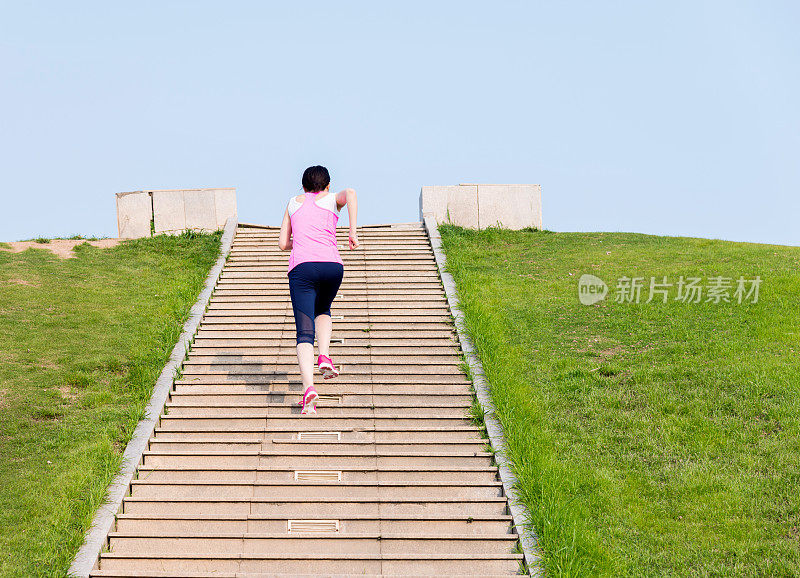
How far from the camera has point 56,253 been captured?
48.8 ft

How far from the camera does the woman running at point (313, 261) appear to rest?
785 cm

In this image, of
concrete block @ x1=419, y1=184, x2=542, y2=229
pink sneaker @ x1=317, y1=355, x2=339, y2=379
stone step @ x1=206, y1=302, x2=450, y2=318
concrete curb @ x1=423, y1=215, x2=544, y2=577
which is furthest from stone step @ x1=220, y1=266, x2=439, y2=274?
pink sneaker @ x1=317, y1=355, x2=339, y2=379

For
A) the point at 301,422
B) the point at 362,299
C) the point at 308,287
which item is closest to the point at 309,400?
the point at 301,422

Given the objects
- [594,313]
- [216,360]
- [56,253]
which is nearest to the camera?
[216,360]

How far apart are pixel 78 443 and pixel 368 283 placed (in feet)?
17.5

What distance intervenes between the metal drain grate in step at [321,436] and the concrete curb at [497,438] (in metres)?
1.49

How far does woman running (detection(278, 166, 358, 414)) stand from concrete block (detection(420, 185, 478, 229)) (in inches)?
324

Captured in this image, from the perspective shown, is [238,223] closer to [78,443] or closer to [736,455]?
[78,443]

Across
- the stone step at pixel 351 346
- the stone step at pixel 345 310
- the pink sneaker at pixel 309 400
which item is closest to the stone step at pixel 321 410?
the pink sneaker at pixel 309 400

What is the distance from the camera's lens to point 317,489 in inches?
295

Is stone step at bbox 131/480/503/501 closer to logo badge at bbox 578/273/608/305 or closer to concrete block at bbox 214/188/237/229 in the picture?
logo badge at bbox 578/273/608/305

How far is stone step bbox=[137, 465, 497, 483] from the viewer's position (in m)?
7.65

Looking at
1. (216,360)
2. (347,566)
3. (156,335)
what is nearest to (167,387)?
(216,360)

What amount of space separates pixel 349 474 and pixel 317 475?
291 mm
